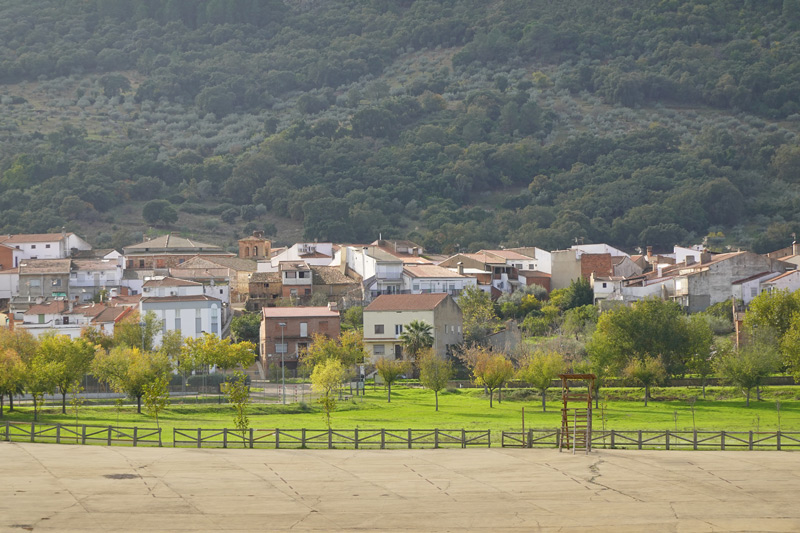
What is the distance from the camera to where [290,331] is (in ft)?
312

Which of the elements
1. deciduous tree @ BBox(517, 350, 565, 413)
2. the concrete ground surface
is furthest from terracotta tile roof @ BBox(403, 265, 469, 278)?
the concrete ground surface

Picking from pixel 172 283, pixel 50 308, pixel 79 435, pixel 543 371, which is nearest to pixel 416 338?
pixel 543 371

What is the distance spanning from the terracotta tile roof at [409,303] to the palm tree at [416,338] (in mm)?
2291

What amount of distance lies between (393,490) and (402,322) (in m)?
52.6

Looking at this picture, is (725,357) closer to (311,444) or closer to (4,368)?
(311,444)

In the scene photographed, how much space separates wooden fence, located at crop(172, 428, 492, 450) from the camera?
49.9m

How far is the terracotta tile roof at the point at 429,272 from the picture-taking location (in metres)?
116

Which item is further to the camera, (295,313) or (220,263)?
(220,263)

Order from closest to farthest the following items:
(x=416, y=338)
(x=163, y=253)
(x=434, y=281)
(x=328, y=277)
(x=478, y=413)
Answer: (x=478, y=413), (x=416, y=338), (x=434, y=281), (x=328, y=277), (x=163, y=253)

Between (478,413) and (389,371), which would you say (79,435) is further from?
(389,371)

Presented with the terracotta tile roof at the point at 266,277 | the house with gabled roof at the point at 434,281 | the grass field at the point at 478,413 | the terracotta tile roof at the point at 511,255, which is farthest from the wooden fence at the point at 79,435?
the terracotta tile roof at the point at 511,255

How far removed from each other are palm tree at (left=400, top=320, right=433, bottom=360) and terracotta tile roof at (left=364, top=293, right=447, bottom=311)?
2.29m

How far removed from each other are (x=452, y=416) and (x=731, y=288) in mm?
47936

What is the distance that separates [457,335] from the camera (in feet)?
311
